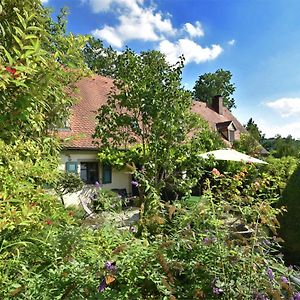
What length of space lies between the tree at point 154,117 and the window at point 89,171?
6.95 meters

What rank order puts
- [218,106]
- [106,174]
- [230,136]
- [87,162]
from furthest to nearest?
[218,106] < [230,136] < [106,174] < [87,162]

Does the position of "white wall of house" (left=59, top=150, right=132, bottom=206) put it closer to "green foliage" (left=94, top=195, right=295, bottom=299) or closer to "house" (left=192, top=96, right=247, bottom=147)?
"house" (left=192, top=96, right=247, bottom=147)

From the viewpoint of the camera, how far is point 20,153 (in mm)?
1985

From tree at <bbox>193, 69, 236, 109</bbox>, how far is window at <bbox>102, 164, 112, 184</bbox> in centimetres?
3911

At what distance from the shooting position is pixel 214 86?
173ft

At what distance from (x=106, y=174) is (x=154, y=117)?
8711 millimetres

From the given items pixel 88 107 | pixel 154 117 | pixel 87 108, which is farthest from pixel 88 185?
pixel 154 117

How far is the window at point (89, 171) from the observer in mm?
15297

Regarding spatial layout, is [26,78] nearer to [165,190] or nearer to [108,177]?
[165,190]

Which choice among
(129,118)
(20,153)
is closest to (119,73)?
(129,118)

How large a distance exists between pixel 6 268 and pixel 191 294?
104 cm

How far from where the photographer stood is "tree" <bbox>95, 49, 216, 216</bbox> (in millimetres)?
7863

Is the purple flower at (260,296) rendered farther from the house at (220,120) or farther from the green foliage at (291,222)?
the house at (220,120)

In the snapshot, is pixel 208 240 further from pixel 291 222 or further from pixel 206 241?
pixel 291 222
